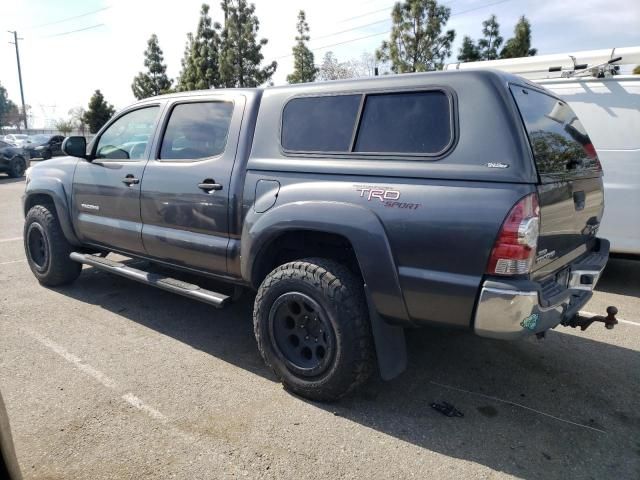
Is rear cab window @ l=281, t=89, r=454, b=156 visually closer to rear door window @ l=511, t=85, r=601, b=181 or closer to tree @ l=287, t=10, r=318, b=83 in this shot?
rear door window @ l=511, t=85, r=601, b=181

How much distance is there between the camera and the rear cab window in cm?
267

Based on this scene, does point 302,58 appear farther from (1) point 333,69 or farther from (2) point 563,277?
(2) point 563,277

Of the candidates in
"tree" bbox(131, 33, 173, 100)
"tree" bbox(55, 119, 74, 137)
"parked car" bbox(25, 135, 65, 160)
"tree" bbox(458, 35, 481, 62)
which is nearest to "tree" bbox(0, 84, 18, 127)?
"tree" bbox(55, 119, 74, 137)

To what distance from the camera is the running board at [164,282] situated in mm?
3520

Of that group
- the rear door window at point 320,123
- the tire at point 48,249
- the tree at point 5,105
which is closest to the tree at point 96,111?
the tire at point 48,249

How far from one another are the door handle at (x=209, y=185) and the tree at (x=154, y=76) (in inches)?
1368

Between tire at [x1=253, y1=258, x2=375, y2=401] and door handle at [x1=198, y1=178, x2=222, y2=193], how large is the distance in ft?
2.62

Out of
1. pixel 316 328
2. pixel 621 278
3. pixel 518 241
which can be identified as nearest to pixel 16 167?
pixel 316 328

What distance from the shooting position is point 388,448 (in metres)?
2.64

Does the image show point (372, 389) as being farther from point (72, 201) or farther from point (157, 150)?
point (72, 201)

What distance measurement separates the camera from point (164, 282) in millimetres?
3910

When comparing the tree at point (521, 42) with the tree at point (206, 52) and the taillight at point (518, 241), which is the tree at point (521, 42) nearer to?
the tree at point (206, 52)

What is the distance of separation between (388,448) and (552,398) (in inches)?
49.7

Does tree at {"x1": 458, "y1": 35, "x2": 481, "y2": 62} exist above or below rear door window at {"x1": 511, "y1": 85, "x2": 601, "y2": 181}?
above
